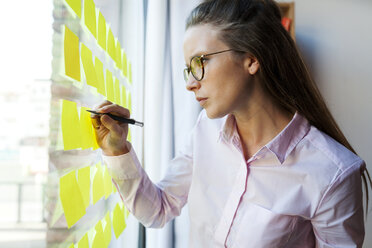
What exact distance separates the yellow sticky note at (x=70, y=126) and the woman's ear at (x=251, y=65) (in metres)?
0.44

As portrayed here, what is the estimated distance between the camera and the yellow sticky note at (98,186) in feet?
2.29

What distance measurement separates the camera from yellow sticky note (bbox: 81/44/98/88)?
23.5 inches

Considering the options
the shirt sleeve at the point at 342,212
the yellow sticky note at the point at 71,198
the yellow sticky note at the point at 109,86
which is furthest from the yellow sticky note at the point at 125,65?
the shirt sleeve at the point at 342,212

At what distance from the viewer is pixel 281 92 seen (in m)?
0.87

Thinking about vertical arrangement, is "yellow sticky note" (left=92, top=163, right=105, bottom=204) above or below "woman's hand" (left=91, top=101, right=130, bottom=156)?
below

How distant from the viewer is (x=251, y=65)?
832 mm

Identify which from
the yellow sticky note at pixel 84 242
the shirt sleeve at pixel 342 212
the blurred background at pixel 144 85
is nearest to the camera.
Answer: the blurred background at pixel 144 85

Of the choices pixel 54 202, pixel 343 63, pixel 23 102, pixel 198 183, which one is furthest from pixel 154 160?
pixel 343 63

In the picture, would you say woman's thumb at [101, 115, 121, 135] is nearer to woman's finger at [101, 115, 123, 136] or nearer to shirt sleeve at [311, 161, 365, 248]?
woman's finger at [101, 115, 123, 136]

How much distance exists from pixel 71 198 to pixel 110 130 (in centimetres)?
20

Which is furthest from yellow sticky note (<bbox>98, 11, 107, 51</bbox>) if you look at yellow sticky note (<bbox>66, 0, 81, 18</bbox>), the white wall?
the white wall

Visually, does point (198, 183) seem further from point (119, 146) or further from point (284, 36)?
point (284, 36)

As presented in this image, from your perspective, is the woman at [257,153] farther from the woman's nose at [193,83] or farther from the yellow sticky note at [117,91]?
the yellow sticky note at [117,91]

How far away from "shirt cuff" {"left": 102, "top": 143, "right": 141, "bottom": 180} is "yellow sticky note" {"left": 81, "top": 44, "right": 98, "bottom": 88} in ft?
0.63
